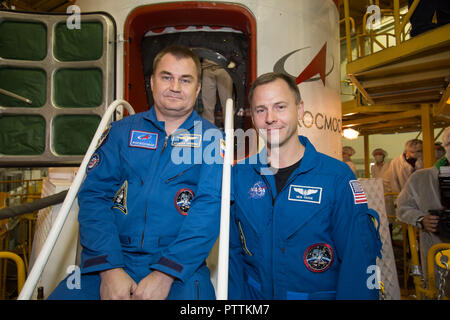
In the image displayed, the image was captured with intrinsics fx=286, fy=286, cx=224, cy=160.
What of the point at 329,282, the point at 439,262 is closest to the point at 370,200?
the point at 439,262

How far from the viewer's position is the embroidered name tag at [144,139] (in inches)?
65.2

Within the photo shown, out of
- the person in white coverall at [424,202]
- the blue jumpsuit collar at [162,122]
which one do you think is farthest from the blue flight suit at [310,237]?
the person in white coverall at [424,202]

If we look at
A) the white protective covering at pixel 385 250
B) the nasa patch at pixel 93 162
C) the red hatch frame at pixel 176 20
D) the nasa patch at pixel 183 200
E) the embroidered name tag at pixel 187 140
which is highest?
the red hatch frame at pixel 176 20

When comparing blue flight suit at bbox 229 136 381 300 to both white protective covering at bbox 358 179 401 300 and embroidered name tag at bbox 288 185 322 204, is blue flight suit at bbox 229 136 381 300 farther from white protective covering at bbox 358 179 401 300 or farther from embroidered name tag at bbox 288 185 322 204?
white protective covering at bbox 358 179 401 300

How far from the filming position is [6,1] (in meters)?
5.01

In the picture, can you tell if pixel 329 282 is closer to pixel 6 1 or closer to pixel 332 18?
pixel 332 18

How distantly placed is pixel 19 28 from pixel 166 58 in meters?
2.02

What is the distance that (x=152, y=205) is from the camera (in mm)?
1508

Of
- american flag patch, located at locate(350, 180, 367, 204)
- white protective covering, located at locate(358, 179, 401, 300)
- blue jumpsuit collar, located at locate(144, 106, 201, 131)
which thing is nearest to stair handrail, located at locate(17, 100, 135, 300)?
blue jumpsuit collar, located at locate(144, 106, 201, 131)

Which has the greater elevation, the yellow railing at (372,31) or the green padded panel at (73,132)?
the yellow railing at (372,31)

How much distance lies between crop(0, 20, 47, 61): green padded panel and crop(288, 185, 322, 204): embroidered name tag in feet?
8.86

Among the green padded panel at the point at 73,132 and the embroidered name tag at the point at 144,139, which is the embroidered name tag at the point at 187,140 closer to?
the embroidered name tag at the point at 144,139

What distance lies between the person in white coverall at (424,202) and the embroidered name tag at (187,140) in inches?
103

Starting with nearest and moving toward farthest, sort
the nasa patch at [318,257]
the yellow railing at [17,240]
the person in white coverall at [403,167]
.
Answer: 1. the nasa patch at [318,257]
2. the yellow railing at [17,240]
3. the person in white coverall at [403,167]
